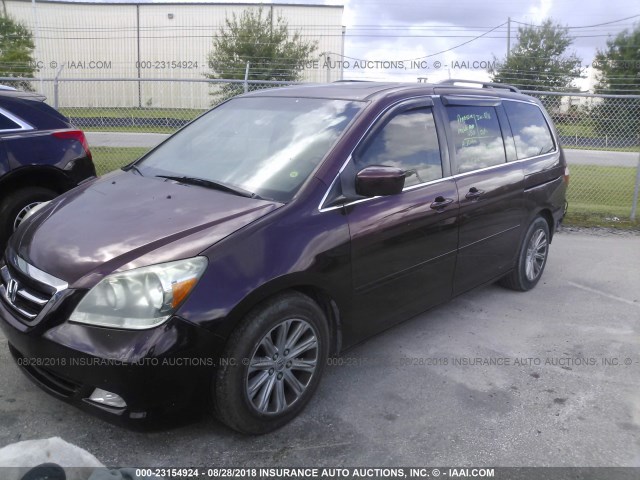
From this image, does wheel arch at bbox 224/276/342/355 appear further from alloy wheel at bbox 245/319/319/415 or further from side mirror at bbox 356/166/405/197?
side mirror at bbox 356/166/405/197

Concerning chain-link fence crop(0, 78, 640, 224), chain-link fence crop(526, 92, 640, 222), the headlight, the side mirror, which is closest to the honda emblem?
the headlight

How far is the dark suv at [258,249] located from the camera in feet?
8.61

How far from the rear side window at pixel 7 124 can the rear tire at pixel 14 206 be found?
1.86 feet

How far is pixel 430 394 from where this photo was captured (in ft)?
11.6

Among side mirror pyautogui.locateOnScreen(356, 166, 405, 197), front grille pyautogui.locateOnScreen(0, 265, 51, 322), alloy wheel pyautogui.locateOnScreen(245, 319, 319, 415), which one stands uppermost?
side mirror pyautogui.locateOnScreen(356, 166, 405, 197)

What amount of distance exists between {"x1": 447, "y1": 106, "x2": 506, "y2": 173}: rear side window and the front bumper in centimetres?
245

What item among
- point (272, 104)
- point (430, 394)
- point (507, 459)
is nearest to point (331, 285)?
point (430, 394)

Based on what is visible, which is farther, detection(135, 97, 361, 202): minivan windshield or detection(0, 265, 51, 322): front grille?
detection(135, 97, 361, 202): minivan windshield

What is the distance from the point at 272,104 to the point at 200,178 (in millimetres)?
864

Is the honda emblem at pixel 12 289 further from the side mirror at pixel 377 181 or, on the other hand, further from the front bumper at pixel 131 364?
the side mirror at pixel 377 181

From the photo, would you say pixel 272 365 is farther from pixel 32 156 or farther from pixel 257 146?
pixel 32 156

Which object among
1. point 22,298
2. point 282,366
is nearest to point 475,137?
point 282,366

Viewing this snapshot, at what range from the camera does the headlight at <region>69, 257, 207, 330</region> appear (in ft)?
8.46

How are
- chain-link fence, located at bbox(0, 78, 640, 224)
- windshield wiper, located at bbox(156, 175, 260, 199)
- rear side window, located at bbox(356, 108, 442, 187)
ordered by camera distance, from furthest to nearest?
chain-link fence, located at bbox(0, 78, 640, 224), rear side window, located at bbox(356, 108, 442, 187), windshield wiper, located at bbox(156, 175, 260, 199)
